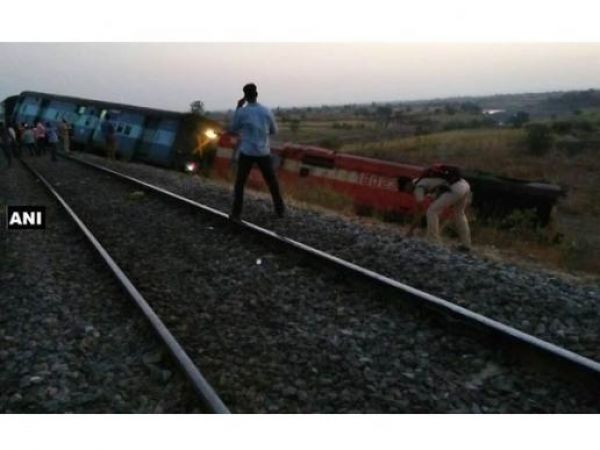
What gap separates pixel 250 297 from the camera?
5871mm

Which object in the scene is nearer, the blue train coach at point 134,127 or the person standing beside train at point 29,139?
the blue train coach at point 134,127

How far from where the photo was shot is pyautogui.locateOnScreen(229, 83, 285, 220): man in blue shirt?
9.28 metres

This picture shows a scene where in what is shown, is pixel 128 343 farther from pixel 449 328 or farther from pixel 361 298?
pixel 449 328

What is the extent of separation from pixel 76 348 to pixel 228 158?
16.7m

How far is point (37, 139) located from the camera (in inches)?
1011

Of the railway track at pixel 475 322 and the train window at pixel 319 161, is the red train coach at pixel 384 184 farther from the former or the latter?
the railway track at pixel 475 322

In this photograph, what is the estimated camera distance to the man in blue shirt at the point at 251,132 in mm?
9281

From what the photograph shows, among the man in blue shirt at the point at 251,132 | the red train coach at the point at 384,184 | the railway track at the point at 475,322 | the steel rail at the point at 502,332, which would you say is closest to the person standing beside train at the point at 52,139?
the red train coach at the point at 384,184

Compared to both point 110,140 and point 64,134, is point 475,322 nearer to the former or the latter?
point 110,140

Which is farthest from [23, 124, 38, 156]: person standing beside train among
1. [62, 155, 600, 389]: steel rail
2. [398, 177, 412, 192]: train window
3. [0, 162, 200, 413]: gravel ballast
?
[62, 155, 600, 389]: steel rail

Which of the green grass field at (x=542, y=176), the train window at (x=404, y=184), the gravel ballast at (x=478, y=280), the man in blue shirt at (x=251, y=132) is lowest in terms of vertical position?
the green grass field at (x=542, y=176)

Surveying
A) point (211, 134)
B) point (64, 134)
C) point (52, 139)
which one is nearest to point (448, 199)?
point (211, 134)

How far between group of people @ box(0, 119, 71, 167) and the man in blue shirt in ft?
54.5

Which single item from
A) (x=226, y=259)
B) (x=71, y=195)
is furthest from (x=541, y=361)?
(x=71, y=195)
